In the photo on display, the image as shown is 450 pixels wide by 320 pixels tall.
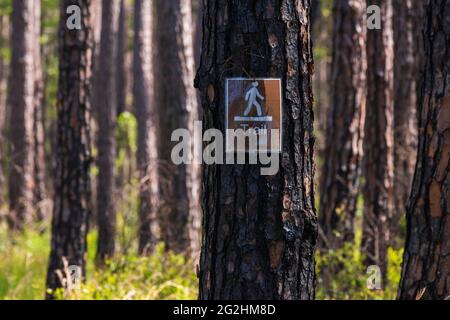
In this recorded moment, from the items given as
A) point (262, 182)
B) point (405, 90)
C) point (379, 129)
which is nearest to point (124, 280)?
point (379, 129)

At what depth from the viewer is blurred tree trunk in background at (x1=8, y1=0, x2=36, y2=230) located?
15.0 m

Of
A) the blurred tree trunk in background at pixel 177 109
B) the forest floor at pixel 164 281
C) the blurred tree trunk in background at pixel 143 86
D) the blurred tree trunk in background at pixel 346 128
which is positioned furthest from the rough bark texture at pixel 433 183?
the blurred tree trunk in background at pixel 143 86

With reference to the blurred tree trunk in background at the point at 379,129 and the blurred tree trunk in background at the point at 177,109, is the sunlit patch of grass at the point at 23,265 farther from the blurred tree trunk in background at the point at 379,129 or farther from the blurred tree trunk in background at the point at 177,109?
the blurred tree trunk in background at the point at 379,129

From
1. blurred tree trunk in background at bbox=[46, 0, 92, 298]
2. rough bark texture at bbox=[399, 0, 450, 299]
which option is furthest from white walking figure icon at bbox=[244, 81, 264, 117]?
blurred tree trunk in background at bbox=[46, 0, 92, 298]

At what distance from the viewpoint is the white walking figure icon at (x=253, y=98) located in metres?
3.67

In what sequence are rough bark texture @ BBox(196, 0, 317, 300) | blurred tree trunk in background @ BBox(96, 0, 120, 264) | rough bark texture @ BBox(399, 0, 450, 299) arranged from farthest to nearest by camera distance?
1. blurred tree trunk in background @ BBox(96, 0, 120, 264)
2. rough bark texture @ BBox(399, 0, 450, 299)
3. rough bark texture @ BBox(196, 0, 317, 300)

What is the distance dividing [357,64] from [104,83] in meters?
6.95

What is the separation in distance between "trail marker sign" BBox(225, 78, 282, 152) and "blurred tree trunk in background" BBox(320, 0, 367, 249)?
5.50 meters

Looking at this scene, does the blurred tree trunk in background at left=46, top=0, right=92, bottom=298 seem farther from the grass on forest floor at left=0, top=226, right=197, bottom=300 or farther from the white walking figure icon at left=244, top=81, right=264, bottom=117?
the white walking figure icon at left=244, top=81, right=264, bottom=117

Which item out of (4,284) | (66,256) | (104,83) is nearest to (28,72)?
(104,83)

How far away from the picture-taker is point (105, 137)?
14.1 meters

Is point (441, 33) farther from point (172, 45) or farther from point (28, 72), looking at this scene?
point (28, 72)

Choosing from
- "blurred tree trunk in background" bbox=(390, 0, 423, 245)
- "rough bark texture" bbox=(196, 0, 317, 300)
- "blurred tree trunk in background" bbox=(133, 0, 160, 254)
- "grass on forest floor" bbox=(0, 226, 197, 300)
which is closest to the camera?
"rough bark texture" bbox=(196, 0, 317, 300)

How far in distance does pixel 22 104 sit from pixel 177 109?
628cm
